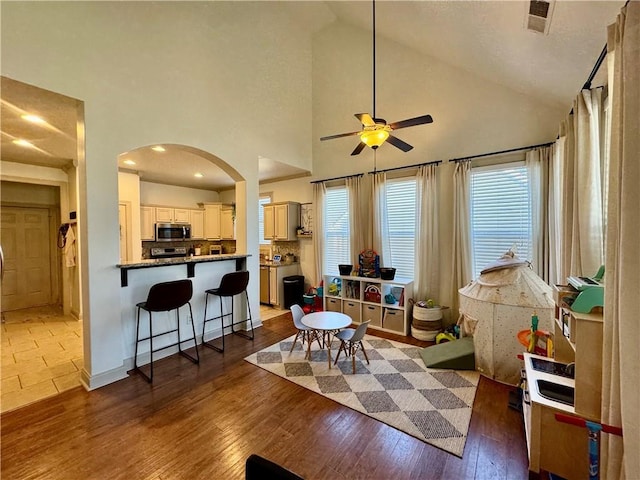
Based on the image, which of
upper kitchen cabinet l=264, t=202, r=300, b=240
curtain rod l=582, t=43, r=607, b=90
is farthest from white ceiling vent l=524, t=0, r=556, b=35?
upper kitchen cabinet l=264, t=202, r=300, b=240

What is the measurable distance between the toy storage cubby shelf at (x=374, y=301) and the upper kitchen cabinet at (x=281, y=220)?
1328 millimetres

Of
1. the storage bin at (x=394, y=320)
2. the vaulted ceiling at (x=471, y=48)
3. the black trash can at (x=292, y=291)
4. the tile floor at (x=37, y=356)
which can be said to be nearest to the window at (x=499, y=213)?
the vaulted ceiling at (x=471, y=48)

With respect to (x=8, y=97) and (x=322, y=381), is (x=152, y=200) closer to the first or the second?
(x=8, y=97)

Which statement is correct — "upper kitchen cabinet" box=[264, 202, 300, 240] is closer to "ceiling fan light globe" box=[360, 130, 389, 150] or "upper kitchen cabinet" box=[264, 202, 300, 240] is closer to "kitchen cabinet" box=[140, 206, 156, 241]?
"kitchen cabinet" box=[140, 206, 156, 241]

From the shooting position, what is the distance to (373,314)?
427cm

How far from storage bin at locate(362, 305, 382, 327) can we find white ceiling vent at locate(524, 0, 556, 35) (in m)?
3.55

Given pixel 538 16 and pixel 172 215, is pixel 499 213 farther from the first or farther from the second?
pixel 172 215

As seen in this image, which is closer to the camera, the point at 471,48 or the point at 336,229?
the point at 471,48

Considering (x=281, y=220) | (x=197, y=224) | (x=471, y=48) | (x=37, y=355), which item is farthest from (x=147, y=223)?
(x=471, y=48)

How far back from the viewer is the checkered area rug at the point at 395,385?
6.88ft

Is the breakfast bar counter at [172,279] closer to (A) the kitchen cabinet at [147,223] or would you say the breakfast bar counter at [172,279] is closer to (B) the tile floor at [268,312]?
(B) the tile floor at [268,312]

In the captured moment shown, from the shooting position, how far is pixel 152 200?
5973 millimetres

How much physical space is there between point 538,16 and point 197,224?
263 inches

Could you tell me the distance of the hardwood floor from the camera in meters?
1.72
